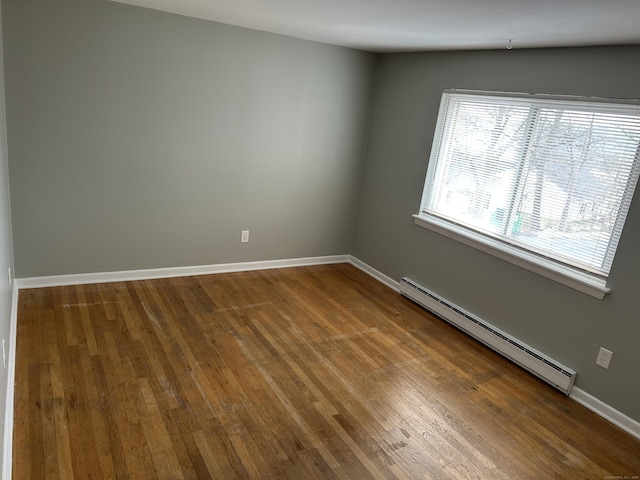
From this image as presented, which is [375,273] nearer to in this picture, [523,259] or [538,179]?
[523,259]

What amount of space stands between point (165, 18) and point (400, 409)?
3.15 meters

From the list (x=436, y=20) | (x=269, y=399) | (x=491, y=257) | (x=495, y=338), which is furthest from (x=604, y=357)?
(x=436, y=20)

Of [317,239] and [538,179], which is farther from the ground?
[538,179]

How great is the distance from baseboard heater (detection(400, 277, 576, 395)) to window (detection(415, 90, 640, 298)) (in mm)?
544

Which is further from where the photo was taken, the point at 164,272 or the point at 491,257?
the point at 164,272

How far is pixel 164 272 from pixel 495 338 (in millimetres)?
2722

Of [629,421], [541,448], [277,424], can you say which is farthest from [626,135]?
[277,424]

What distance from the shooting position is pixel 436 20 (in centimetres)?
246

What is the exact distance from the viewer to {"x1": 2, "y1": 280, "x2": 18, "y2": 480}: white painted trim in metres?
1.90

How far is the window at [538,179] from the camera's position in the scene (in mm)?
2771

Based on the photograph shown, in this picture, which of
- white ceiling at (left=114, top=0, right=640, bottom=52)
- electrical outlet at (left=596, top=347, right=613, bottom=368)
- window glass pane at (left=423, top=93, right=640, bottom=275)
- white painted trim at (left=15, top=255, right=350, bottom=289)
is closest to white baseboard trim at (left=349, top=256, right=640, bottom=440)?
electrical outlet at (left=596, top=347, right=613, bottom=368)

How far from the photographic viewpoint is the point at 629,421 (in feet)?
8.84

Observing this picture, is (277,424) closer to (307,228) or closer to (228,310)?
(228,310)

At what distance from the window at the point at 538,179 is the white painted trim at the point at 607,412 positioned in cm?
67
